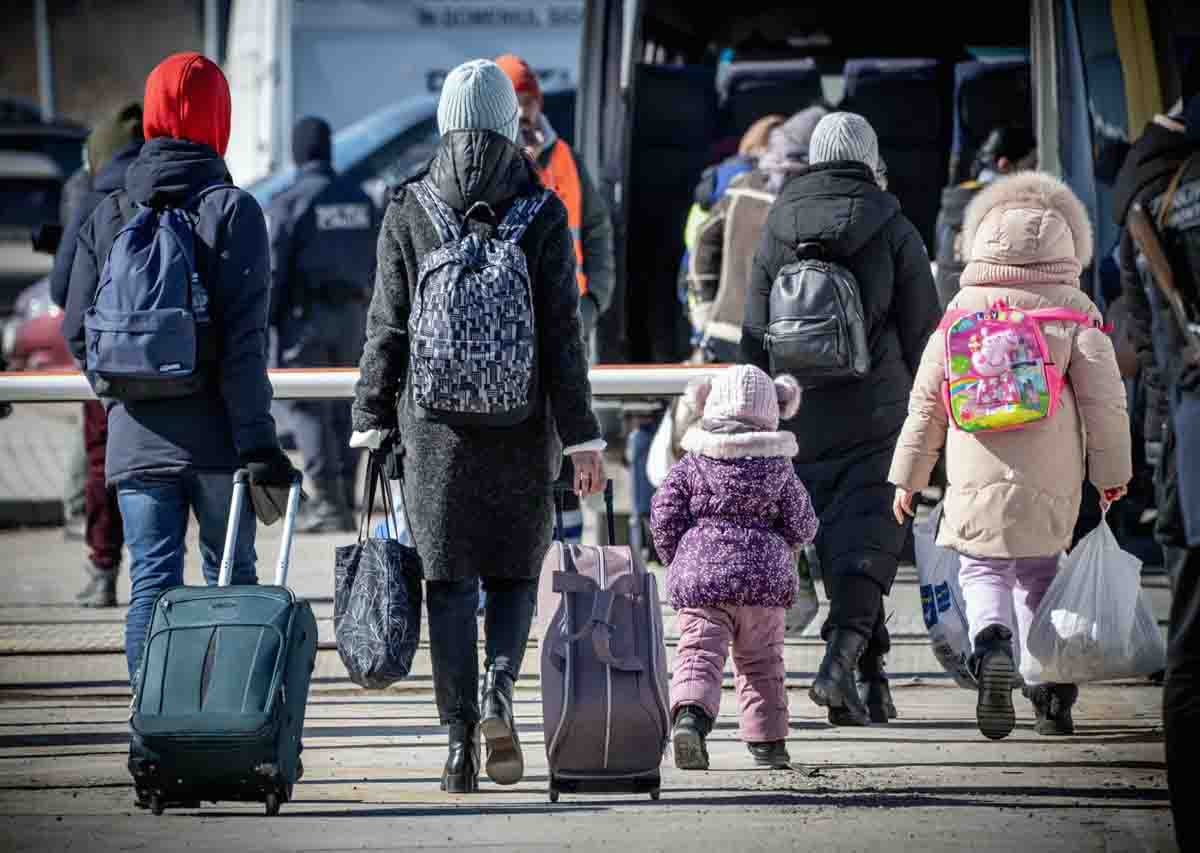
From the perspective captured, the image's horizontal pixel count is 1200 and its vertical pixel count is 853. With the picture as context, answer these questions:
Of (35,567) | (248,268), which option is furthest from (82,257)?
(35,567)

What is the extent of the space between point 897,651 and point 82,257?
10.3 feet

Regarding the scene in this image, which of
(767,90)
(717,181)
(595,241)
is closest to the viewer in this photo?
(595,241)

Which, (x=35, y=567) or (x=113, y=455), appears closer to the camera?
(x=113, y=455)

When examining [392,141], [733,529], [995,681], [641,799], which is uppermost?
[392,141]

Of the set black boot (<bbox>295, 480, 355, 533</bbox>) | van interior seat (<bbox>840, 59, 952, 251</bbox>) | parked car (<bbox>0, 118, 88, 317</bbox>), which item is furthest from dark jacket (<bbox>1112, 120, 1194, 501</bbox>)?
parked car (<bbox>0, 118, 88, 317</bbox>)

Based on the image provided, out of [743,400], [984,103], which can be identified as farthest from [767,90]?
[743,400]

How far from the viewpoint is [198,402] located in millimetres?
6207

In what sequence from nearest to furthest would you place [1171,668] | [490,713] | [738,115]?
[1171,668] < [490,713] < [738,115]

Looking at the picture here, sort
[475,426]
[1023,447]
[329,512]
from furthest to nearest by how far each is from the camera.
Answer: [329,512] → [1023,447] → [475,426]

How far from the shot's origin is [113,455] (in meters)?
6.25

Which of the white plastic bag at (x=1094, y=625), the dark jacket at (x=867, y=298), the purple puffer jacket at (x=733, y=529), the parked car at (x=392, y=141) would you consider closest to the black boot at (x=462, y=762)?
the purple puffer jacket at (x=733, y=529)

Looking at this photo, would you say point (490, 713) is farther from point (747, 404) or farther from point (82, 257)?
point (82, 257)

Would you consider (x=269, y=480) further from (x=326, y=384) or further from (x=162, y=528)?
(x=326, y=384)

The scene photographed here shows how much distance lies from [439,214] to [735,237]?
10.9 feet
